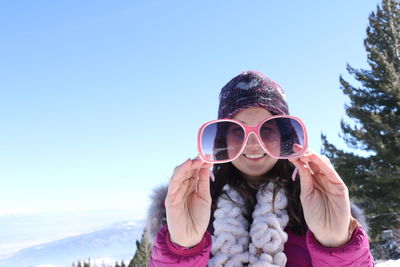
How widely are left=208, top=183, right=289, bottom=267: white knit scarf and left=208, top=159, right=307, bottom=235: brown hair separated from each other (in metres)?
0.04

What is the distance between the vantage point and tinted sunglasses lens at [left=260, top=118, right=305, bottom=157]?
5.21 ft

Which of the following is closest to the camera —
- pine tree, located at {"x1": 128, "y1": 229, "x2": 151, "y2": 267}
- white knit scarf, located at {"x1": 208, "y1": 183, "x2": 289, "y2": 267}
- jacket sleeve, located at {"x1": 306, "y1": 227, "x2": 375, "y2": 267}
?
jacket sleeve, located at {"x1": 306, "y1": 227, "x2": 375, "y2": 267}

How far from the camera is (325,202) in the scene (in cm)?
155

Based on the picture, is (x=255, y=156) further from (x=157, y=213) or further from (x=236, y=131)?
(x=157, y=213)

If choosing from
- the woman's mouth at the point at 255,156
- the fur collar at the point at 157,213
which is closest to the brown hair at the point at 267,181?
the woman's mouth at the point at 255,156

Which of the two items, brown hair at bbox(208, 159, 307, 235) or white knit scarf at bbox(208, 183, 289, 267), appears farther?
brown hair at bbox(208, 159, 307, 235)

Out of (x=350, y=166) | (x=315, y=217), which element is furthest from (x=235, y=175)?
(x=350, y=166)

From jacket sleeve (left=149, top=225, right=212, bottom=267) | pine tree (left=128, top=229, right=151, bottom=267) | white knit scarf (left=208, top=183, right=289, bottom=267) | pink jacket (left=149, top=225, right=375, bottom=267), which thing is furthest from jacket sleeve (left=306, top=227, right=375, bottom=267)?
pine tree (left=128, top=229, right=151, bottom=267)

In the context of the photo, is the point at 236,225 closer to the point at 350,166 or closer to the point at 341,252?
the point at 341,252

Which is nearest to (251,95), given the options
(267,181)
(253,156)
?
(253,156)

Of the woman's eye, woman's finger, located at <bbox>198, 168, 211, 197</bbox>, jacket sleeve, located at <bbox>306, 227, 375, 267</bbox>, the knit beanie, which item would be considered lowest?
jacket sleeve, located at <bbox>306, 227, 375, 267</bbox>

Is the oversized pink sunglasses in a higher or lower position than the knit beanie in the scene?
lower

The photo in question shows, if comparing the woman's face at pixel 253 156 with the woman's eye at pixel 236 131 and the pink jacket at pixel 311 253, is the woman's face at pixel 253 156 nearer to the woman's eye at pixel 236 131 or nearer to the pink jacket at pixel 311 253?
the woman's eye at pixel 236 131

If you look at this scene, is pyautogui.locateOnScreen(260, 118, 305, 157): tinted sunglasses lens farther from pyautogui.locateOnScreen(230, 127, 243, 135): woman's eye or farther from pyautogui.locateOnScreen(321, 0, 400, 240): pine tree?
pyautogui.locateOnScreen(321, 0, 400, 240): pine tree
